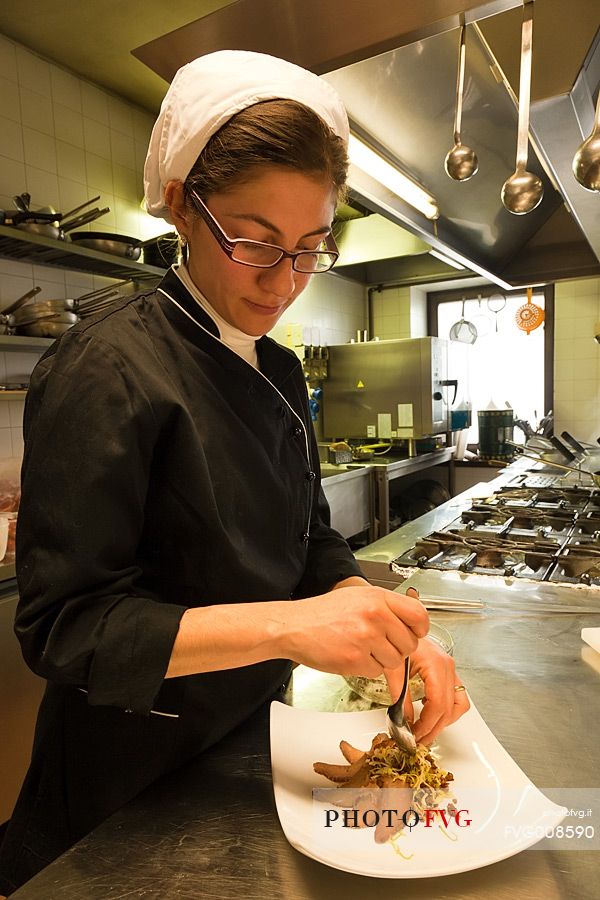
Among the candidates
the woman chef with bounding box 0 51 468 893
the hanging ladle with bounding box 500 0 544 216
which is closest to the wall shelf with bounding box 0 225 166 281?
the woman chef with bounding box 0 51 468 893

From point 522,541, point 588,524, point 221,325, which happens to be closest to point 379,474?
point 588,524

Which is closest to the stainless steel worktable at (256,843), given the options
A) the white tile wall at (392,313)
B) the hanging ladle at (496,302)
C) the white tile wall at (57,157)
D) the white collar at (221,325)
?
the white collar at (221,325)

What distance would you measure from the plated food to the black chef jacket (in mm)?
193

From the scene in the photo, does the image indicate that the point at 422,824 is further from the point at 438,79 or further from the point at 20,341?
the point at 20,341

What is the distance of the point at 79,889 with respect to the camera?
1.75 feet

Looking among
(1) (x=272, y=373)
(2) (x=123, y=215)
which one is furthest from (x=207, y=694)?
(2) (x=123, y=215)

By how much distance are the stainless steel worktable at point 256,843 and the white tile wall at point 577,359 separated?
4230 millimetres

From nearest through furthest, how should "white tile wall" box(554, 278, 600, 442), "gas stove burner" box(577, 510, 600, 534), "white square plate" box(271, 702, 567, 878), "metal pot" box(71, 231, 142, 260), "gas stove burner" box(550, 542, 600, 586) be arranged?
"white square plate" box(271, 702, 567, 878), "gas stove burner" box(550, 542, 600, 586), "gas stove burner" box(577, 510, 600, 534), "metal pot" box(71, 231, 142, 260), "white tile wall" box(554, 278, 600, 442)

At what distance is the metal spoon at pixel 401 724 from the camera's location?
26.5 inches

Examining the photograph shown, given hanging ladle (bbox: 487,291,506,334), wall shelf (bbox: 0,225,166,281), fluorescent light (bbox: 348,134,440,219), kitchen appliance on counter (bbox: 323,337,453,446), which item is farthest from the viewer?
hanging ladle (bbox: 487,291,506,334)

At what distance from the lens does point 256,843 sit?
0.59 meters

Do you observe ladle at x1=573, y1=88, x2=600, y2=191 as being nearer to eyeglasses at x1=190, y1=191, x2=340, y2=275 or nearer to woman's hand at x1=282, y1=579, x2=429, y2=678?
eyeglasses at x1=190, y1=191, x2=340, y2=275

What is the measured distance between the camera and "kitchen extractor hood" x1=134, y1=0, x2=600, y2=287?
1072 millimetres

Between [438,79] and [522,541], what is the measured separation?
4.69ft
